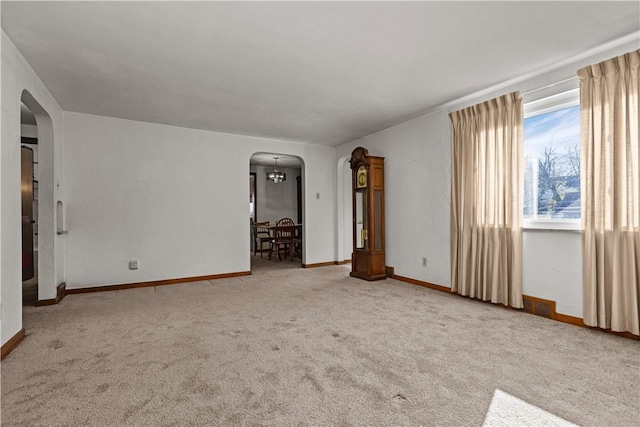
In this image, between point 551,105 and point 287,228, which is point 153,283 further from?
point 551,105

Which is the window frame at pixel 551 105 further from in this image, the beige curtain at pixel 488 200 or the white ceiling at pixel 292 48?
the white ceiling at pixel 292 48

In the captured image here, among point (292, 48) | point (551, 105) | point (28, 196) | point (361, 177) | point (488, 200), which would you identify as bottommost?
point (488, 200)

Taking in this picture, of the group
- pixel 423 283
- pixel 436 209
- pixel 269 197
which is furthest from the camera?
pixel 269 197

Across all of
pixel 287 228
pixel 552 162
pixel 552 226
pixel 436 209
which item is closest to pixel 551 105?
pixel 552 162

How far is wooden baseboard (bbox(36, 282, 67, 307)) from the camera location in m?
3.66

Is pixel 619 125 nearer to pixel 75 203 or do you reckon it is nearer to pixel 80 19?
pixel 80 19

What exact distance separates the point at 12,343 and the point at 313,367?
239 centimetres

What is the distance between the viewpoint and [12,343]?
2434mm

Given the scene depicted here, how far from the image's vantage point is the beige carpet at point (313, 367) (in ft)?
5.41

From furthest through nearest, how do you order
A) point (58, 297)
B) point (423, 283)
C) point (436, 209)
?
point (423, 283) < point (436, 209) < point (58, 297)

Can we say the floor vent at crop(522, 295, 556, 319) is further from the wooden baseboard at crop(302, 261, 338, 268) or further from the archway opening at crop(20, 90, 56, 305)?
the archway opening at crop(20, 90, 56, 305)

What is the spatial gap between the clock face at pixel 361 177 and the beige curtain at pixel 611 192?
2.85 meters

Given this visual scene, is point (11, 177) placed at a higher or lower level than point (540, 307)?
higher

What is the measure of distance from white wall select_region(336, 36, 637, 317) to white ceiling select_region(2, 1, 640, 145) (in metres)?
0.23
